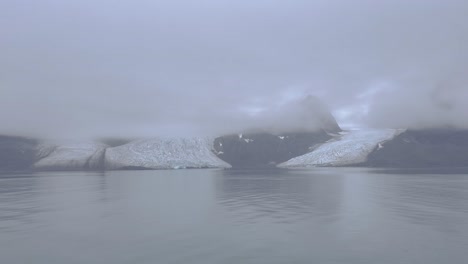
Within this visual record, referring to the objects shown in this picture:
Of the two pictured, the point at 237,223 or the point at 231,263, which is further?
the point at 237,223

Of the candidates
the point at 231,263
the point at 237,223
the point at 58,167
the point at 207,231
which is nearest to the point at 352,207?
the point at 237,223

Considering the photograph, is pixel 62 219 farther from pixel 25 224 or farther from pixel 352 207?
pixel 352 207

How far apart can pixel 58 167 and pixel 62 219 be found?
588 feet

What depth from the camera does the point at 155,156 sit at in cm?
18462

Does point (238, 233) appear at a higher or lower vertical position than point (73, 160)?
lower

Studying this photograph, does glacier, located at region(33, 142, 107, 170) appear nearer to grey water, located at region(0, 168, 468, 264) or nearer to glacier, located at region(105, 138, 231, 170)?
glacier, located at region(105, 138, 231, 170)

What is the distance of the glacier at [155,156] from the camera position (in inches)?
7131

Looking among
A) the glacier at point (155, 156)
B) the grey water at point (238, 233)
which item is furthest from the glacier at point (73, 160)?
the grey water at point (238, 233)

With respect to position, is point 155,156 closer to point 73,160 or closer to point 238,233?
point 73,160

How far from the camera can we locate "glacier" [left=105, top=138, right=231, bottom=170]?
181 metres

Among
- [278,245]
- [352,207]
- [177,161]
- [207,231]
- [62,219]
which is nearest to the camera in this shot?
[278,245]

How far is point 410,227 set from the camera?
23359mm

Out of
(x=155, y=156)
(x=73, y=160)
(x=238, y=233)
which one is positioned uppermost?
(x=155, y=156)

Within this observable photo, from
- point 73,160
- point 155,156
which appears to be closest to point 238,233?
point 155,156
